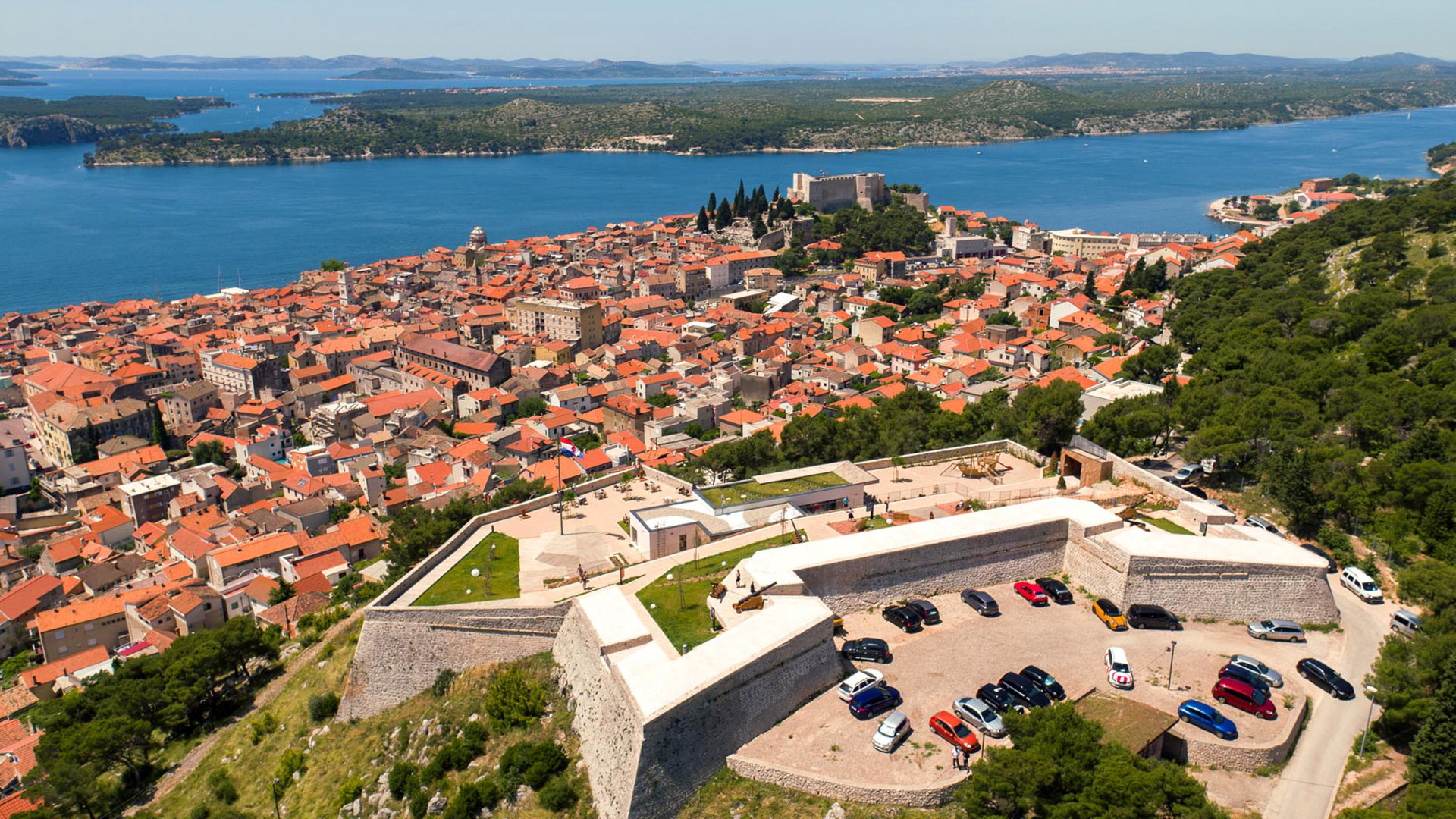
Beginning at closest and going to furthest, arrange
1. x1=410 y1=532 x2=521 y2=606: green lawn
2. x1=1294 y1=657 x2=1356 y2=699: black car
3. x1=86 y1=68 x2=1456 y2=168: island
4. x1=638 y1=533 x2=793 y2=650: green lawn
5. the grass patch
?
x1=1294 y1=657 x2=1356 y2=699: black car < x1=638 y1=533 x2=793 y2=650: green lawn < x1=410 y1=532 x2=521 y2=606: green lawn < the grass patch < x1=86 y1=68 x2=1456 y2=168: island

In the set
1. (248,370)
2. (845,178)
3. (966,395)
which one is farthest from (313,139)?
Answer: (966,395)

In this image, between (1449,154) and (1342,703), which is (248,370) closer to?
(1342,703)

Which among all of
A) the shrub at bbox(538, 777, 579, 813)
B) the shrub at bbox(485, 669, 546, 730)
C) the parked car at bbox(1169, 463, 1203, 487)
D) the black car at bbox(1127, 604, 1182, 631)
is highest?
the black car at bbox(1127, 604, 1182, 631)

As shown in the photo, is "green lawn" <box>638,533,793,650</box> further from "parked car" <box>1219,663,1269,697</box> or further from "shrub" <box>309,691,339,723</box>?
"parked car" <box>1219,663,1269,697</box>

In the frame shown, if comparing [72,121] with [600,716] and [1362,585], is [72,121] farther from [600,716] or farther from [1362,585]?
[1362,585]

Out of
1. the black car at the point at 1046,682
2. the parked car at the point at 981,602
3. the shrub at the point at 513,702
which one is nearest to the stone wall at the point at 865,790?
the black car at the point at 1046,682

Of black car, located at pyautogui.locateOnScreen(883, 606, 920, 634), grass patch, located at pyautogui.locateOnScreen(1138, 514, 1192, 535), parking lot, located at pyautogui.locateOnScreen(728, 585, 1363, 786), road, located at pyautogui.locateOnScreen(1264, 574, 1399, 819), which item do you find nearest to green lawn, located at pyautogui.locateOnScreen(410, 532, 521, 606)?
parking lot, located at pyautogui.locateOnScreen(728, 585, 1363, 786)

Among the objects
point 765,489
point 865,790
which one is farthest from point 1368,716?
point 765,489
